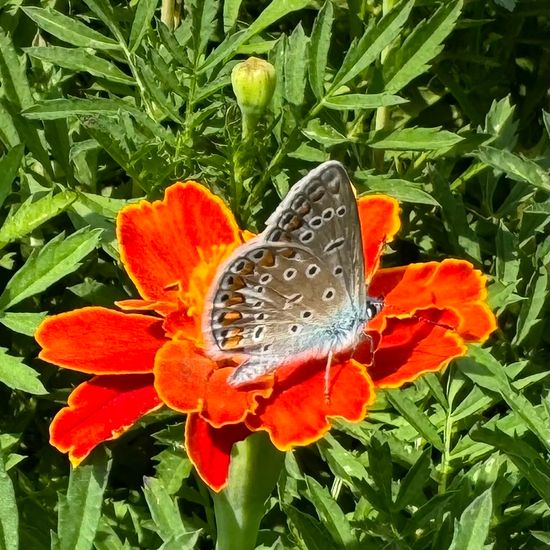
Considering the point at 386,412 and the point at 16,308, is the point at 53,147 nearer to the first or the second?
the point at 16,308

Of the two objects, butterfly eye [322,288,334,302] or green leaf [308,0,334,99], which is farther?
green leaf [308,0,334,99]

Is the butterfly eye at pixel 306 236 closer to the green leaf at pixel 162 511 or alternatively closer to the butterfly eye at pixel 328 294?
the butterfly eye at pixel 328 294

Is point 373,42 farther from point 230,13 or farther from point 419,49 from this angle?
point 230,13

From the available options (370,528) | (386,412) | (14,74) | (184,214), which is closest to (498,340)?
(386,412)

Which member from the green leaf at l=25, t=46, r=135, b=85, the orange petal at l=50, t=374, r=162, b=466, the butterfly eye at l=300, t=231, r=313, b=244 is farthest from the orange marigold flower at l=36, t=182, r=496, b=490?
the green leaf at l=25, t=46, r=135, b=85

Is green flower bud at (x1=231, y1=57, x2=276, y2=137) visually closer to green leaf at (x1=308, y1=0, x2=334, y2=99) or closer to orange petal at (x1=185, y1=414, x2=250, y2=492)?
green leaf at (x1=308, y1=0, x2=334, y2=99)

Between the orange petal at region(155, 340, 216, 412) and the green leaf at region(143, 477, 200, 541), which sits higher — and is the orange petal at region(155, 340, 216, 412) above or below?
above
